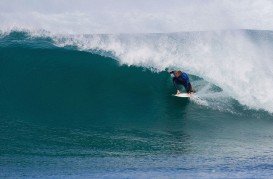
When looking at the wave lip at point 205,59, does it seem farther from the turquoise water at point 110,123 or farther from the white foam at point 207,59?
the turquoise water at point 110,123

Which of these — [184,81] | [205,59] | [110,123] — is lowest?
[110,123]

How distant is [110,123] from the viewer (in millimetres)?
12977

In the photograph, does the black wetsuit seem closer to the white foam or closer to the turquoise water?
the turquoise water

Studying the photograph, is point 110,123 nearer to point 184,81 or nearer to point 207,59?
point 184,81

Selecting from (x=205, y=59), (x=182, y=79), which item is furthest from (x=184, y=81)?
(x=205, y=59)

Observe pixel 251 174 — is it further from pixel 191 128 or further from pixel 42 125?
pixel 42 125

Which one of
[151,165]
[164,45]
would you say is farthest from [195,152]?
[164,45]

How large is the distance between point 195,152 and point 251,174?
199 cm

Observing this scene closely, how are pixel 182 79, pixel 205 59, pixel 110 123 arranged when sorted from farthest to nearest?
pixel 205 59, pixel 182 79, pixel 110 123

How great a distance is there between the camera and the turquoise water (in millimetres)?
10023

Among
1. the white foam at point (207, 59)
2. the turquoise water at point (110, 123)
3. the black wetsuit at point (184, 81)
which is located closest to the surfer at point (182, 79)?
the black wetsuit at point (184, 81)

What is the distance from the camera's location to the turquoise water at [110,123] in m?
10.0

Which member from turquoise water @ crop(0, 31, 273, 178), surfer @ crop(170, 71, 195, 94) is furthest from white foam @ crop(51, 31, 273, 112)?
surfer @ crop(170, 71, 195, 94)

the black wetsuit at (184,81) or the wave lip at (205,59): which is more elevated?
the wave lip at (205,59)
